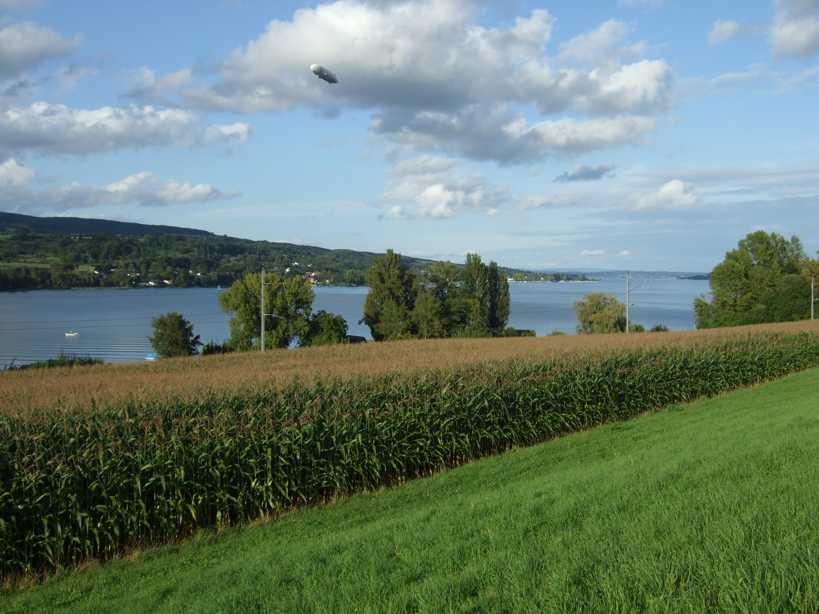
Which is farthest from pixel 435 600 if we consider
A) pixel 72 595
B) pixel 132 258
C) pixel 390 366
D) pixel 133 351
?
pixel 132 258

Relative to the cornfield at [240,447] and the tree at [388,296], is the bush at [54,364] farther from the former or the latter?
the tree at [388,296]

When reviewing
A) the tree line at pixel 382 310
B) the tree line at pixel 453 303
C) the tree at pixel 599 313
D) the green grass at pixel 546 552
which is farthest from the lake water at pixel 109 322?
the green grass at pixel 546 552

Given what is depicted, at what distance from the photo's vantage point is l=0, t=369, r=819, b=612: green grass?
477 centimetres

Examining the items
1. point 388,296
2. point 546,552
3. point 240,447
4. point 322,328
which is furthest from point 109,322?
point 546,552

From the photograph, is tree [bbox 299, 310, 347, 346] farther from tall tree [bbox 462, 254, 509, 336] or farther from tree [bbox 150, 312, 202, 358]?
tall tree [bbox 462, 254, 509, 336]

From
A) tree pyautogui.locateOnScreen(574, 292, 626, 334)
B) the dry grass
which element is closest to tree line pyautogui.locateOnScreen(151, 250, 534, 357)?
tree pyautogui.locateOnScreen(574, 292, 626, 334)

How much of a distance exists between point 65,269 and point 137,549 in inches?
5725

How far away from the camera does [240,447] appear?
10992mm

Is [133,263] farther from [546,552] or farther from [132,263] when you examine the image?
[546,552]

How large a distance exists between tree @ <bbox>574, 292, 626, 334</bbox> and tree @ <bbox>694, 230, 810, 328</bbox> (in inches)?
439

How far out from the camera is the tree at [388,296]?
3533 inches

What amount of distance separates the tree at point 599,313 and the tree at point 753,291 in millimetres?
11159

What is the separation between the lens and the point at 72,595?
7785 millimetres

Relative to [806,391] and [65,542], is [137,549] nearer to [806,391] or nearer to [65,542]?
[65,542]
